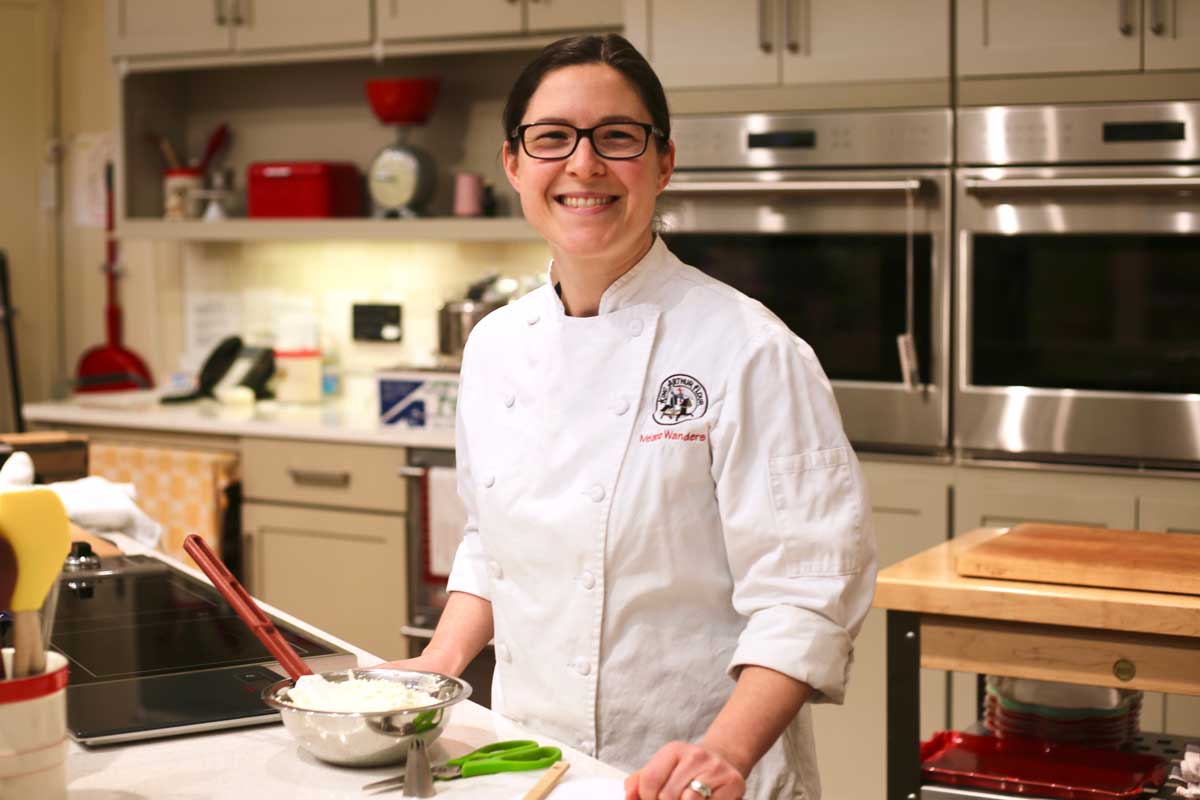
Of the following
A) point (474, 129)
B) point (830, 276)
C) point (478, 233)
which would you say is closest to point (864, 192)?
point (830, 276)

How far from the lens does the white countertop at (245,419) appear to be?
3811mm

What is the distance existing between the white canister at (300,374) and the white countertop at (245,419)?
0.04 m

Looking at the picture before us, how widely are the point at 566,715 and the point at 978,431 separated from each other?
178 cm

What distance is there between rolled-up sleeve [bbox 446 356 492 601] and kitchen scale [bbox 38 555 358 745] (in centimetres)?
18

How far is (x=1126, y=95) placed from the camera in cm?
297

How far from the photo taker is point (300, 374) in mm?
4395

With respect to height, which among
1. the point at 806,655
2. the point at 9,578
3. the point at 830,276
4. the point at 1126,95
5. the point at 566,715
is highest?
the point at 1126,95

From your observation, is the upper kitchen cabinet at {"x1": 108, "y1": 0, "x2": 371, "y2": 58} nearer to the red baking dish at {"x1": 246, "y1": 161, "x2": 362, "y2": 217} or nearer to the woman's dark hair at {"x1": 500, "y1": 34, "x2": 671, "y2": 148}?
the red baking dish at {"x1": 246, "y1": 161, "x2": 362, "y2": 217}

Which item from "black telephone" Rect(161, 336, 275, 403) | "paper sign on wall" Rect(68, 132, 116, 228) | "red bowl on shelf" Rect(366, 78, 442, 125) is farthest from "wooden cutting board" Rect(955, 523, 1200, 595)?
"paper sign on wall" Rect(68, 132, 116, 228)

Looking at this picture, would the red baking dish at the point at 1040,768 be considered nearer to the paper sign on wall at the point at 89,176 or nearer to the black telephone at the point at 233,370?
the black telephone at the point at 233,370

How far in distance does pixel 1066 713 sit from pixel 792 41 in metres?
1.72

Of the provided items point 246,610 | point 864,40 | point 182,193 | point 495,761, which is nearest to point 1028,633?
point 495,761

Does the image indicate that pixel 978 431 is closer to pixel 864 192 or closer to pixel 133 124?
pixel 864 192

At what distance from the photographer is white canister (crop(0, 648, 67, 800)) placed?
1.10 m
